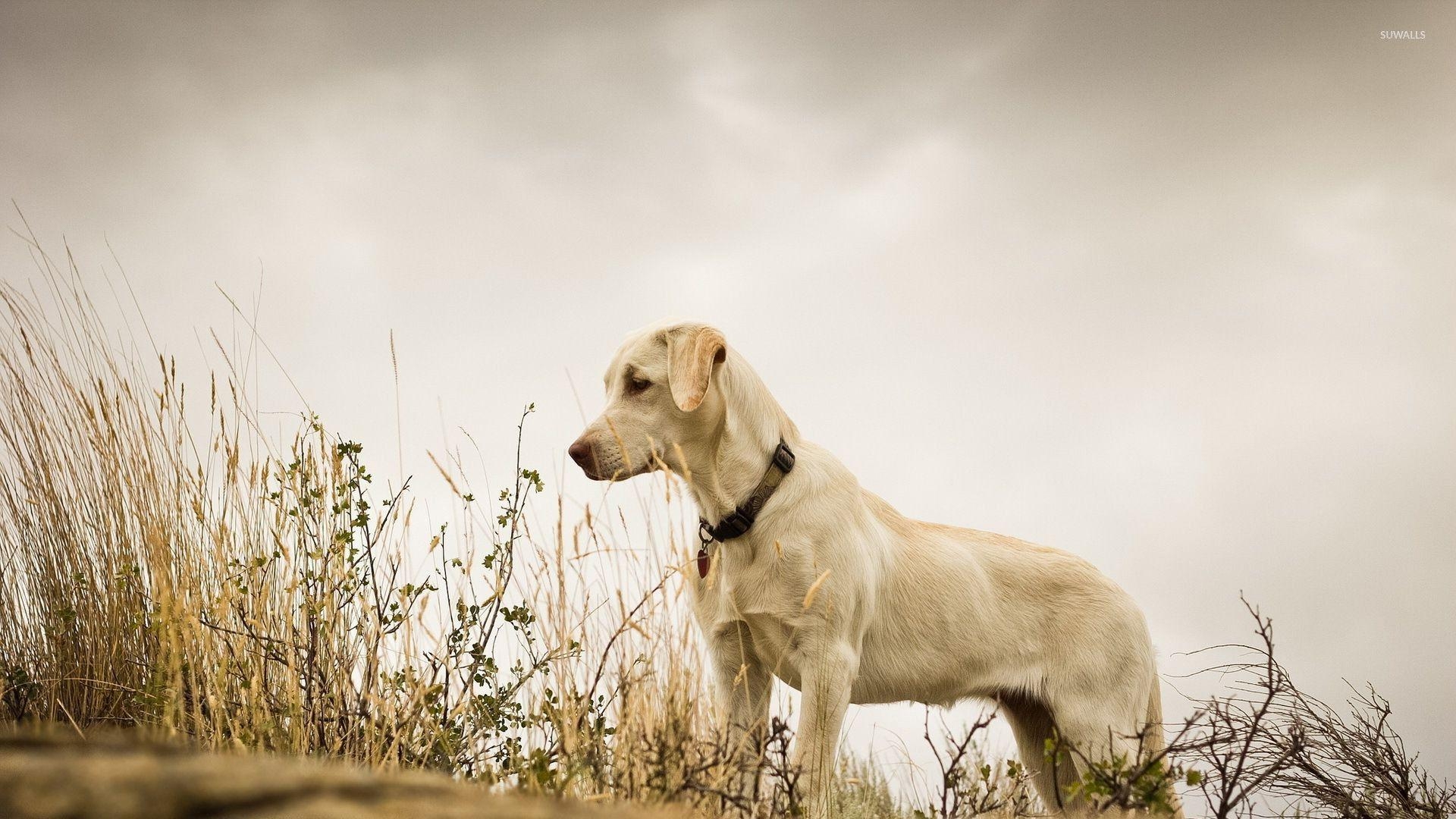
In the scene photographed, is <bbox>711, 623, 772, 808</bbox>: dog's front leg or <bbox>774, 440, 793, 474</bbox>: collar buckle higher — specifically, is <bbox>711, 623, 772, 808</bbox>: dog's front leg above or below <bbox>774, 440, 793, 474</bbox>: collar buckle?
below

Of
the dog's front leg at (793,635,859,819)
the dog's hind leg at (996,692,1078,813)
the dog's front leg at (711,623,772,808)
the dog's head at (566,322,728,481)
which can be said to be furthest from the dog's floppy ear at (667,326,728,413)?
the dog's hind leg at (996,692,1078,813)

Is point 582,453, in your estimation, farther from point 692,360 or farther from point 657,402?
point 692,360

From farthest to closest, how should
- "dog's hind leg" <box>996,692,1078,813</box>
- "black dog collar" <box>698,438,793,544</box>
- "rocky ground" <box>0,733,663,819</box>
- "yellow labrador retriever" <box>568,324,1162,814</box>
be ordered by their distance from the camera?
"dog's hind leg" <box>996,692,1078,813</box>, "black dog collar" <box>698,438,793,544</box>, "yellow labrador retriever" <box>568,324,1162,814</box>, "rocky ground" <box>0,733,663,819</box>

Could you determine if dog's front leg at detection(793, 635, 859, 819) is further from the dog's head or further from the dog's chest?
the dog's head

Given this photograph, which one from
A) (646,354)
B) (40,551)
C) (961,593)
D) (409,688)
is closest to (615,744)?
(409,688)

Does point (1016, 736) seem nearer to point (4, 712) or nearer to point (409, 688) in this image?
point (409, 688)

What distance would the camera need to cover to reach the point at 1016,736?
14.4 feet

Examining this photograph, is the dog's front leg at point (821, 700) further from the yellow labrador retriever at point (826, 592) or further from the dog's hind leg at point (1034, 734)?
the dog's hind leg at point (1034, 734)

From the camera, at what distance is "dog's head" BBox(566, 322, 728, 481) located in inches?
127

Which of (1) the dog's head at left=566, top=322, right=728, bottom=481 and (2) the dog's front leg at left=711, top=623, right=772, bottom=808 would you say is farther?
(2) the dog's front leg at left=711, top=623, right=772, bottom=808

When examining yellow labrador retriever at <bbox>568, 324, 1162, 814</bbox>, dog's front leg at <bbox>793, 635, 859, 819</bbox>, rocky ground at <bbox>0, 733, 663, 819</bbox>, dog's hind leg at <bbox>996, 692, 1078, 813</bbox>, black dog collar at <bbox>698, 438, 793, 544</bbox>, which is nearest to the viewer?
rocky ground at <bbox>0, 733, 663, 819</bbox>

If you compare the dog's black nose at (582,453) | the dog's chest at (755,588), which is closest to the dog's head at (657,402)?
the dog's black nose at (582,453)

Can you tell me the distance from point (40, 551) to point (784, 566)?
299 centimetres

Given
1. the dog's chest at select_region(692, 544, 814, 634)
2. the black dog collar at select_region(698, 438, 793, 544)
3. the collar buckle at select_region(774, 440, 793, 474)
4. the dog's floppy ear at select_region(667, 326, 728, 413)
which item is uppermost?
the dog's floppy ear at select_region(667, 326, 728, 413)
